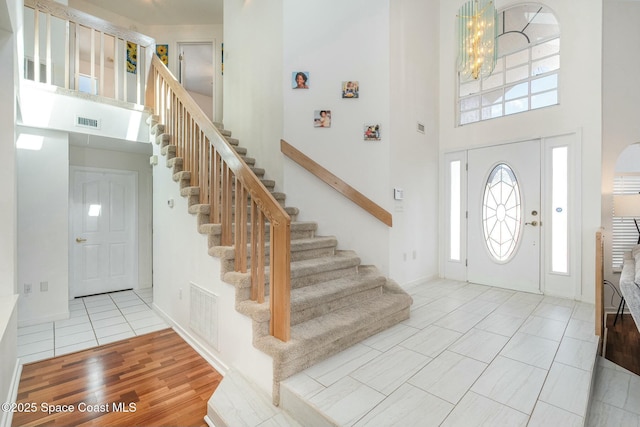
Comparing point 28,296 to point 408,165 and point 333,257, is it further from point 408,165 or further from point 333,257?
point 408,165

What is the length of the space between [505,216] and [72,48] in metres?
7.83

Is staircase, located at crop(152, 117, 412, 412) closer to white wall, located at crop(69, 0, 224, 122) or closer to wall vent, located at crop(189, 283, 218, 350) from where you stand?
wall vent, located at crop(189, 283, 218, 350)

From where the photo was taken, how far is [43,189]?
3525 millimetres

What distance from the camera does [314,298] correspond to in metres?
2.36

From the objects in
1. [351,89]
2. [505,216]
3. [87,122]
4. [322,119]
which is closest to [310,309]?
[322,119]

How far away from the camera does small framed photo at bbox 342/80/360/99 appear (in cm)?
370

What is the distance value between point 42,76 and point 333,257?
547cm

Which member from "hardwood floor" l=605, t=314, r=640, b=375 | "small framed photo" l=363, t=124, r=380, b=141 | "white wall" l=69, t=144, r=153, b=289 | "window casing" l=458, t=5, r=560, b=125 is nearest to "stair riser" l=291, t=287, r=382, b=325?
"small framed photo" l=363, t=124, r=380, b=141

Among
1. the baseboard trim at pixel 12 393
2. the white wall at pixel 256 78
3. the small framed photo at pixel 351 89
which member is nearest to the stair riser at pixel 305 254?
the white wall at pixel 256 78

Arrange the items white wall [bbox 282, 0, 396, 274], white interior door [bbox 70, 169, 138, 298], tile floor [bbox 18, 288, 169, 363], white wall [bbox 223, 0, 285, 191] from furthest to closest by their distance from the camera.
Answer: white interior door [bbox 70, 169, 138, 298] → white wall [bbox 223, 0, 285, 191] → white wall [bbox 282, 0, 396, 274] → tile floor [bbox 18, 288, 169, 363]

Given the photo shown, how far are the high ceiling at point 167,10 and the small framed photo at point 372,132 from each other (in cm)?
443

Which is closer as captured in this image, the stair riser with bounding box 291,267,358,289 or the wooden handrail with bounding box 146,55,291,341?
the wooden handrail with bounding box 146,55,291,341

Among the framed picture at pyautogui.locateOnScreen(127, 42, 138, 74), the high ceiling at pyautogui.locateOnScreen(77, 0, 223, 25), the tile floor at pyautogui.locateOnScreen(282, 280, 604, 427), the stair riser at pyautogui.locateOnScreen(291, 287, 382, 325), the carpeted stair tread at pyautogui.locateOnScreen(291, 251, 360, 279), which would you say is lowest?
the tile floor at pyautogui.locateOnScreen(282, 280, 604, 427)

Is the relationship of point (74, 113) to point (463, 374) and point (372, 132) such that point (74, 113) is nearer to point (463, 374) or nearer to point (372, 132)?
point (372, 132)
